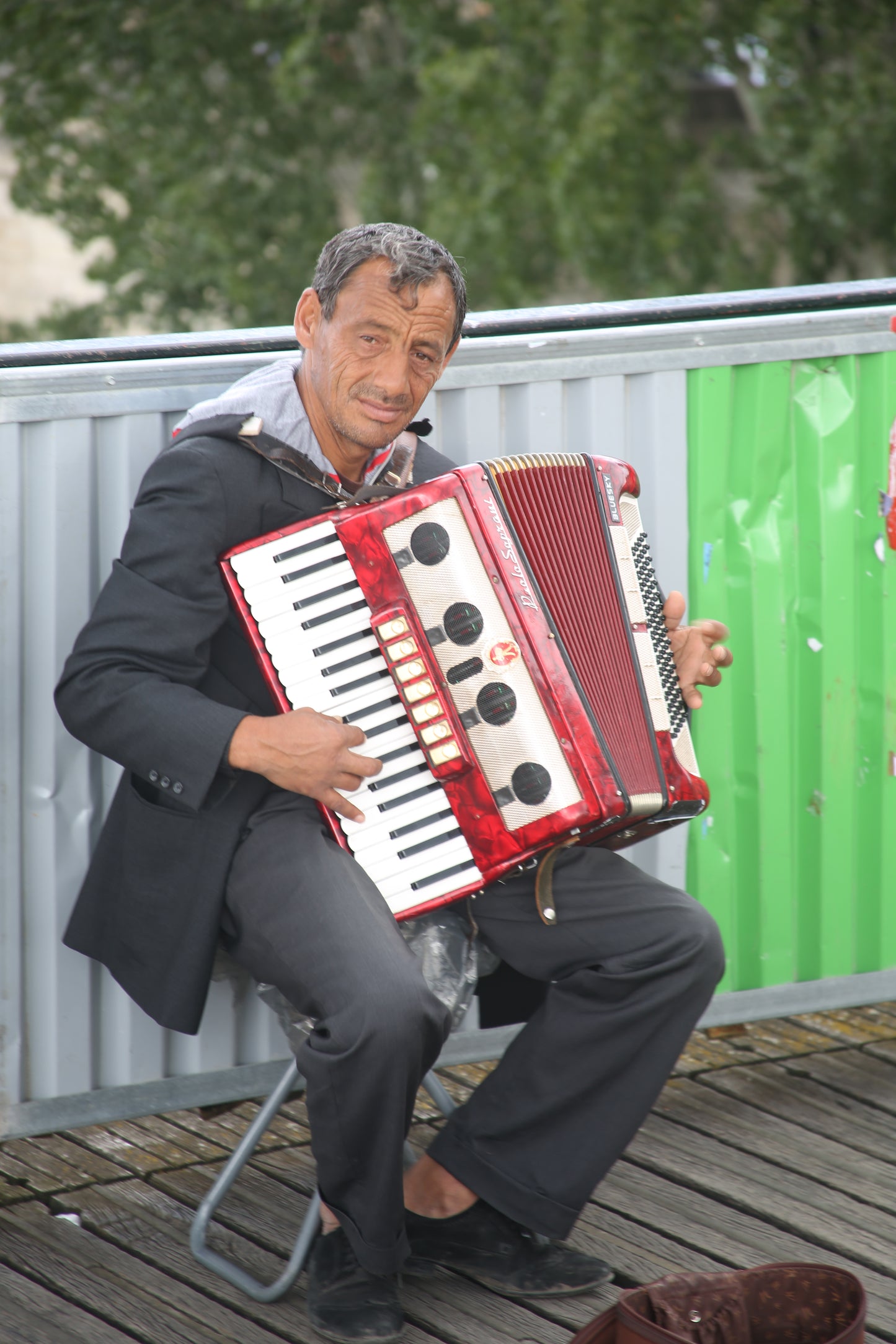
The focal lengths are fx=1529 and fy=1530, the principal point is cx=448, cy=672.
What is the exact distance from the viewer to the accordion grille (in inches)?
90.2

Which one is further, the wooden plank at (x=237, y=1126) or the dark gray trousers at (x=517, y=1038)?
the wooden plank at (x=237, y=1126)

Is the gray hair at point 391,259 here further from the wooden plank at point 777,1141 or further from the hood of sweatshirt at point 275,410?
the wooden plank at point 777,1141

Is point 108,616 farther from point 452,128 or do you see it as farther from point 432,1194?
point 452,128

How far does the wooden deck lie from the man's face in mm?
1328

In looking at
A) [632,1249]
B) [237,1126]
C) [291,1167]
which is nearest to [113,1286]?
[291,1167]

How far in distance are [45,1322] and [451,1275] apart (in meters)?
0.62

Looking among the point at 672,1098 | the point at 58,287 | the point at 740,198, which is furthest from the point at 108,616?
the point at 58,287

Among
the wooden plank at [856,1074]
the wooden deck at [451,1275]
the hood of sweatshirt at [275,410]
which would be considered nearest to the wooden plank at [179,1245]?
the wooden deck at [451,1275]

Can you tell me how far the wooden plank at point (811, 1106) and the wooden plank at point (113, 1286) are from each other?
1.16 meters

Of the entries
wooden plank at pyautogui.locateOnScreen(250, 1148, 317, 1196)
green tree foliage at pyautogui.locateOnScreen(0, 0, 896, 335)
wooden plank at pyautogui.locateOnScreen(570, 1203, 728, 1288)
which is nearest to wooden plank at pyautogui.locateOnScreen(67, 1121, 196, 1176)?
wooden plank at pyautogui.locateOnScreen(250, 1148, 317, 1196)

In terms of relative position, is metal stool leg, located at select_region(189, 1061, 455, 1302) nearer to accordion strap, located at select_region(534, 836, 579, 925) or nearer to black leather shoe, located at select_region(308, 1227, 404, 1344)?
black leather shoe, located at select_region(308, 1227, 404, 1344)

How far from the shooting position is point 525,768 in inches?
88.0

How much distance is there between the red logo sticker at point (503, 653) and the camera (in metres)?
2.25

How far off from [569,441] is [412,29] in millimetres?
9015
